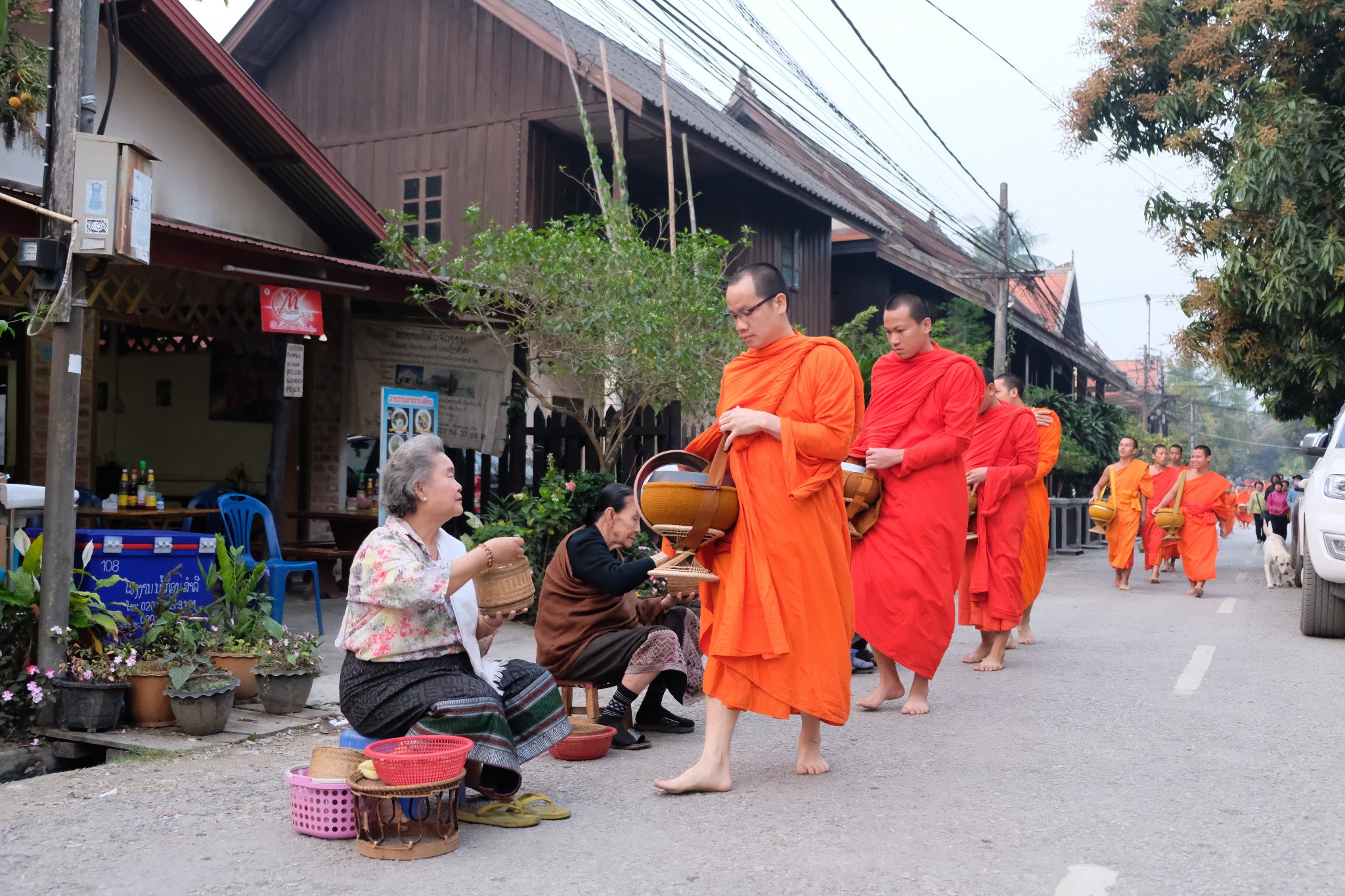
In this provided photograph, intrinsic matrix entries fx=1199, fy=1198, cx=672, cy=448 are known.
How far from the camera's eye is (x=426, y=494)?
3.62m

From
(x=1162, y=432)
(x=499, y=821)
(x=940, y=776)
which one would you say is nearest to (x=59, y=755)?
(x=499, y=821)

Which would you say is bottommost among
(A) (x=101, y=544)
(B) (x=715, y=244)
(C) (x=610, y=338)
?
(A) (x=101, y=544)

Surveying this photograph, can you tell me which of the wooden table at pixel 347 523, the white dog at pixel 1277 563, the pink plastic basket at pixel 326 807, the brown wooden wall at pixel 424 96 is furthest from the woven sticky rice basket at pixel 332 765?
the white dog at pixel 1277 563

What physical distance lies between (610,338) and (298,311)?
2355mm

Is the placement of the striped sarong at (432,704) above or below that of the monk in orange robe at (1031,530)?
below

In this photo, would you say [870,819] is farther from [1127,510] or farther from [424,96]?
[424,96]

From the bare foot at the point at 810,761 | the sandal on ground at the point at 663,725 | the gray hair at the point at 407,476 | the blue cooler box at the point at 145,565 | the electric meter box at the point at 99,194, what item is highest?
the electric meter box at the point at 99,194

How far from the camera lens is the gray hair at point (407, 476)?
3.62 m

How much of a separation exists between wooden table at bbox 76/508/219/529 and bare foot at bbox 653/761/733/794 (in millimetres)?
5497

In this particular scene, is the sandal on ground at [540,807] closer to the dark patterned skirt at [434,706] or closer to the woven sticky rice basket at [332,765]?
the dark patterned skirt at [434,706]

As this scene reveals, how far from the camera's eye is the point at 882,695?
5.71m

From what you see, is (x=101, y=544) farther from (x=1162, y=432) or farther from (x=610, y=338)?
(x=1162, y=432)

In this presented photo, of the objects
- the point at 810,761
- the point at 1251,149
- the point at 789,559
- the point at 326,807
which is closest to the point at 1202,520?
the point at 1251,149

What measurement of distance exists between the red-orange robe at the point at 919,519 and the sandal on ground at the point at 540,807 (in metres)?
2.04
